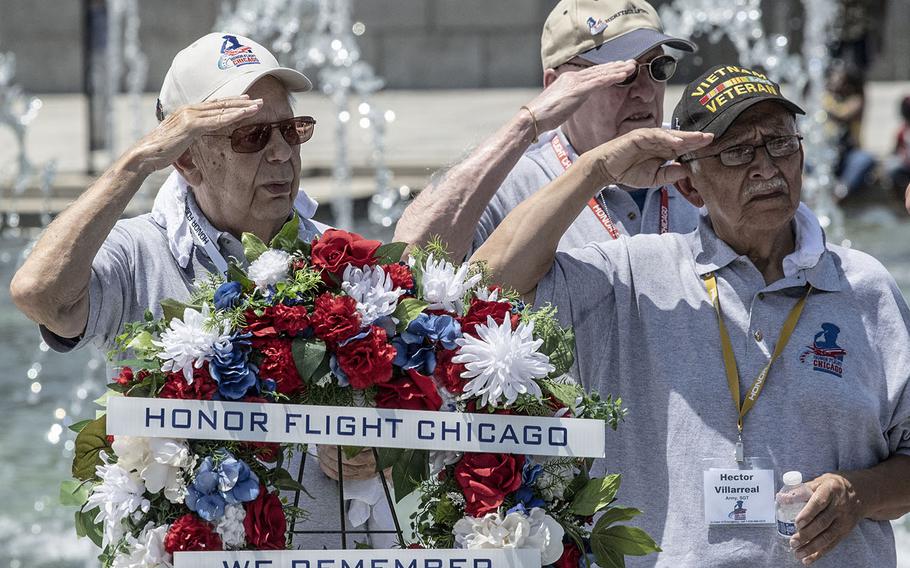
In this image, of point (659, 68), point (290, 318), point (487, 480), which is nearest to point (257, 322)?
point (290, 318)

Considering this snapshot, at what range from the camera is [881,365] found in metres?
3.14

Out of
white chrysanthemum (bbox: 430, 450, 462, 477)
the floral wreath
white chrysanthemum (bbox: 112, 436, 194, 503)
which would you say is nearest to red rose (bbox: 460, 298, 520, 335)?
the floral wreath

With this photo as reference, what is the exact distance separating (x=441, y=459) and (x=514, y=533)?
8.2 inches

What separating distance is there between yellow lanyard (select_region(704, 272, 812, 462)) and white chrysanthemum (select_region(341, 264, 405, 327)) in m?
0.80

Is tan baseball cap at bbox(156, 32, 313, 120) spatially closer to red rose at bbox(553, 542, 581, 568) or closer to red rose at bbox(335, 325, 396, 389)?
red rose at bbox(335, 325, 396, 389)

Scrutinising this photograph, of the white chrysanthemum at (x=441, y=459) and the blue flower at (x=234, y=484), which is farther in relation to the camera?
the white chrysanthemum at (x=441, y=459)

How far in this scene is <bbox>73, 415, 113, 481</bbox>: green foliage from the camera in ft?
8.75

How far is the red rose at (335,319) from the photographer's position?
103 inches

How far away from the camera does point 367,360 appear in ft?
8.58

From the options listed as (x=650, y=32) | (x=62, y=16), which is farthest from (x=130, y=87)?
(x=650, y=32)

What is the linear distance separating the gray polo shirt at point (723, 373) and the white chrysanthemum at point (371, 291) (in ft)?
1.89

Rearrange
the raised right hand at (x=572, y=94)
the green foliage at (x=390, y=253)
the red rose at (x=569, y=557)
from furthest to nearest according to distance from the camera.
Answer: the raised right hand at (x=572, y=94), the green foliage at (x=390, y=253), the red rose at (x=569, y=557)

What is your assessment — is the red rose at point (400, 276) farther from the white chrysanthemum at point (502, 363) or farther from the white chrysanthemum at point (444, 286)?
the white chrysanthemum at point (502, 363)

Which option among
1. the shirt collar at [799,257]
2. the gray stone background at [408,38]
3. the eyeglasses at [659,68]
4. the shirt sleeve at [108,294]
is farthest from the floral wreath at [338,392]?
the gray stone background at [408,38]
